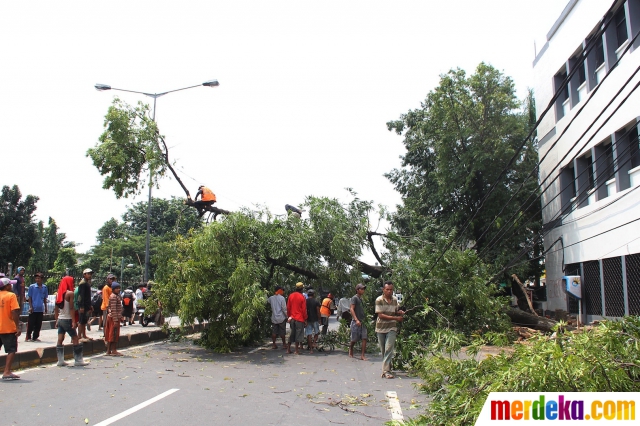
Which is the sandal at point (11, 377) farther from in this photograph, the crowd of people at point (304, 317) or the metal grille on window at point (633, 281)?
the metal grille on window at point (633, 281)

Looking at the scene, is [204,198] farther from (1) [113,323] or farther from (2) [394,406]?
(2) [394,406]

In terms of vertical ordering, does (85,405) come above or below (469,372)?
below

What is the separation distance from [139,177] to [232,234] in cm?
483

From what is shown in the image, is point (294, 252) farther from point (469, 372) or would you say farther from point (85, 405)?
point (469, 372)

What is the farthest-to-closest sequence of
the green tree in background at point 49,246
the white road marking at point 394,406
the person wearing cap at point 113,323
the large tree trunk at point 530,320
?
the green tree in background at point 49,246 < the large tree trunk at point 530,320 < the person wearing cap at point 113,323 < the white road marking at point 394,406

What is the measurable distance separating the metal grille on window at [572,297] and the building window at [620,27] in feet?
22.7

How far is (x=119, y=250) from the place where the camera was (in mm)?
46594

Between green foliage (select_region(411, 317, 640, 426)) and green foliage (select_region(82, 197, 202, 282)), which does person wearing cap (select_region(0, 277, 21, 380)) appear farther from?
green foliage (select_region(82, 197, 202, 282))

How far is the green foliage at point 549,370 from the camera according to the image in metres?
4.02

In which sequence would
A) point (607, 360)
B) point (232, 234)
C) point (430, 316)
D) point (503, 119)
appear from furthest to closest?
1. point (503, 119)
2. point (232, 234)
3. point (430, 316)
4. point (607, 360)

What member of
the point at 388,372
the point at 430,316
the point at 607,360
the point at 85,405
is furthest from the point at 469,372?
the point at 430,316

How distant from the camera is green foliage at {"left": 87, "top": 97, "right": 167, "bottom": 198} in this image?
1420 centimetres

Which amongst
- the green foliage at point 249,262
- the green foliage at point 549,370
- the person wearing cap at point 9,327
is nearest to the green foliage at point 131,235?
the green foliage at point 249,262

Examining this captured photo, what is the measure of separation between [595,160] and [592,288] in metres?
3.96
